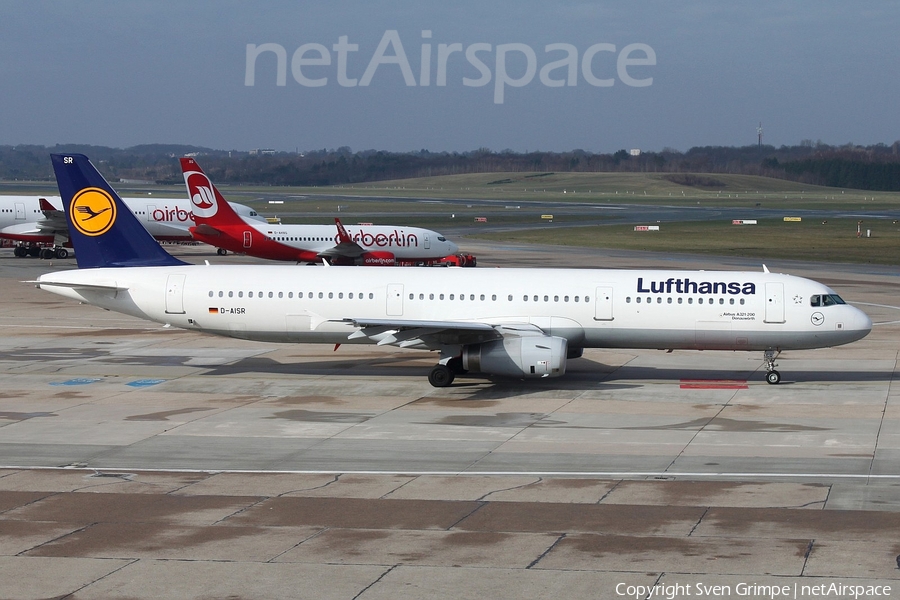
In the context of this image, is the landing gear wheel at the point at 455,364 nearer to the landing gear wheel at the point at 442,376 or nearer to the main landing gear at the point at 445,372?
the main landing gear at the point at 445,372

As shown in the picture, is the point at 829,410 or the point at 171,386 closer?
the point at 829,410

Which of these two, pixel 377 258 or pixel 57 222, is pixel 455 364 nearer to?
pixel 377 258

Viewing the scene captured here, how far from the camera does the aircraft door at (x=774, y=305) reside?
32.7m

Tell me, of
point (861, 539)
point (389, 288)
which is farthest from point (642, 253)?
point (861, 539)

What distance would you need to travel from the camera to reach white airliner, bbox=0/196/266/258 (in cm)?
8081

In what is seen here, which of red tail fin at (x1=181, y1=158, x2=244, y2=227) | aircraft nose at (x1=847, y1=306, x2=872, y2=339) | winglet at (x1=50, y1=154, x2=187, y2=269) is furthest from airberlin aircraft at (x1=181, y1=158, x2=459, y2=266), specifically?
aircraft nose at (x1=847, y1=306, x2=872, y2=339)

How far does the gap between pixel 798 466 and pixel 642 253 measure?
65989mm

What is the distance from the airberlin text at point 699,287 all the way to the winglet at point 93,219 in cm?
1728

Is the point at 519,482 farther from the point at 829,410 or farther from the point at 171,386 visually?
the point at 171,386

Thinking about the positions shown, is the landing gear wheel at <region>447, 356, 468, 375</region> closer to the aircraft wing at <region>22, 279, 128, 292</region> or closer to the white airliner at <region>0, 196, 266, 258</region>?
the aircraft wing at <region>22, 279, 128, 292</region>

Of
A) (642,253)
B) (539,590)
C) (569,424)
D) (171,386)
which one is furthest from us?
(642,253)

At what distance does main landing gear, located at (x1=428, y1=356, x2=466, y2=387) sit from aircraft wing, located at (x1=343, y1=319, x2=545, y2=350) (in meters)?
0.55

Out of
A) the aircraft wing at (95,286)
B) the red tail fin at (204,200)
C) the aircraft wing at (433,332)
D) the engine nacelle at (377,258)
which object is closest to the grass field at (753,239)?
the engine nacelle at (377,258)

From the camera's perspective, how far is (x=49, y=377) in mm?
34656
